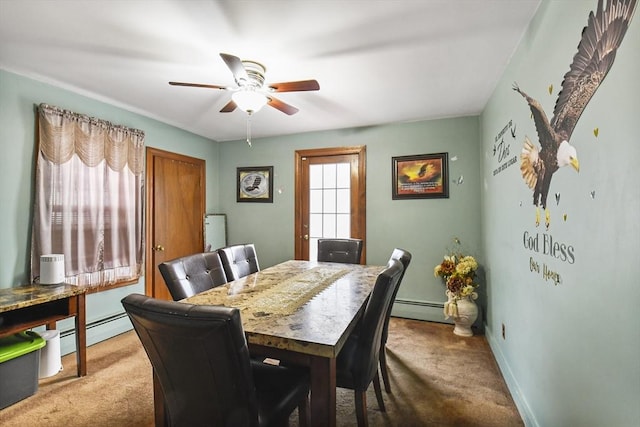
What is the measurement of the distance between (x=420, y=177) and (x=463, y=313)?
155 centimetres

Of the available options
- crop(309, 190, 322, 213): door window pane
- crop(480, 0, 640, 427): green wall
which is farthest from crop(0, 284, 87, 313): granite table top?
crop(480, 0, 640, 427): green wall

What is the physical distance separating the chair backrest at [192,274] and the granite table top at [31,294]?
3.24 ft

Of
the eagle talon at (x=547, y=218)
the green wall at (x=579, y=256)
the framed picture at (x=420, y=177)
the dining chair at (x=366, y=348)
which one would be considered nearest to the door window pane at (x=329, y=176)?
the framed picture at (x=420, y=177)

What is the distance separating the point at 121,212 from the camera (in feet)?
10.2

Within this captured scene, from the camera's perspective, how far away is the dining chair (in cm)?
146

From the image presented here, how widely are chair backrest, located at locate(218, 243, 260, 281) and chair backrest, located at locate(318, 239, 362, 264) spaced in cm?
71

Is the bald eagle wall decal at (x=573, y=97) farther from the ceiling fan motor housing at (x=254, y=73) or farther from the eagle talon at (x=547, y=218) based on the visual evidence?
the ceiling fan motor housing at (x=254, y=73)

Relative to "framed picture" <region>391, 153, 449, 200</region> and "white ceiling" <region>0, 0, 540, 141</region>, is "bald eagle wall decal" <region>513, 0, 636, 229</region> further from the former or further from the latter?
"framed picture" <region>391, 153, 449, 200</region>

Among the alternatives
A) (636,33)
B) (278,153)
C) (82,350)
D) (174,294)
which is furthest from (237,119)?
(636,33)

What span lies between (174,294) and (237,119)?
232cm

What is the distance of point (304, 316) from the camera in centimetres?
144

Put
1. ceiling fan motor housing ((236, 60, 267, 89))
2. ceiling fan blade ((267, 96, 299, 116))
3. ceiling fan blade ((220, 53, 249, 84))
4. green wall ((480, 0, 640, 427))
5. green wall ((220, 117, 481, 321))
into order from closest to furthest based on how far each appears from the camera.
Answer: green wall ((480, 0, 640, 427))
ceiling fan blade ((220, 53, 249, 84))
ceiling fan motor housing ((236, 60, 267, 89))
ceiling fan blade ((267, 96, 299, 116))
green wall ((220, 117, 481, 321))

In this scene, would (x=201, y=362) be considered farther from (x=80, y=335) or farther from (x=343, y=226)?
(x=343, y=226)

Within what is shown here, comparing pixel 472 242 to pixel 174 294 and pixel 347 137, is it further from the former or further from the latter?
pixel 174 294
